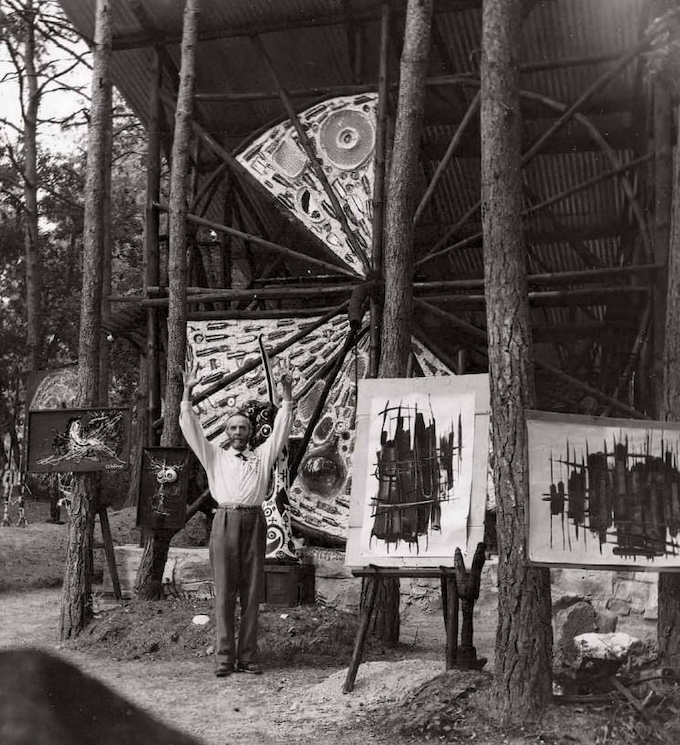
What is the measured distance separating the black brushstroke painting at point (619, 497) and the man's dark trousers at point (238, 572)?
9.89 ft

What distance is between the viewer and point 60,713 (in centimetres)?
574

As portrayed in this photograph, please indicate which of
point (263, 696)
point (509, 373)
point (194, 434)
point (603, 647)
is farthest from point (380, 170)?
point (603, 647)

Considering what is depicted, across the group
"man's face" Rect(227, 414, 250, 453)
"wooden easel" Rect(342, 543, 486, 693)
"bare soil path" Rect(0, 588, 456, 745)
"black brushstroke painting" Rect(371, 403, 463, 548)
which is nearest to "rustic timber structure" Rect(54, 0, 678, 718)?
"black brushstroke painting" Rect(371, 403, 463, 548)

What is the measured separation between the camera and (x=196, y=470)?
46.6ft

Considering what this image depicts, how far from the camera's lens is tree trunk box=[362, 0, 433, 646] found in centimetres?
943

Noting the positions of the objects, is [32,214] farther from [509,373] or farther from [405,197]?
[509,373]

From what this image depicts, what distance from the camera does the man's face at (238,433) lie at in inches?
348

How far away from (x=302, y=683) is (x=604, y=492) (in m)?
3.25

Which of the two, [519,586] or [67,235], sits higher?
[67,235]

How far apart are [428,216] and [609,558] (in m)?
10.6

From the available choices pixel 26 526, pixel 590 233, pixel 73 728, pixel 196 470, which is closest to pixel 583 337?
pixel 590 233

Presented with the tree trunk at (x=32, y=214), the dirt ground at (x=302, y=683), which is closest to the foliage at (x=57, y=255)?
the tree trunk at (x=32, y=214)

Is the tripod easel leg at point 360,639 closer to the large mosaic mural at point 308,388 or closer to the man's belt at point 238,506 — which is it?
the man's belt at point 238,506

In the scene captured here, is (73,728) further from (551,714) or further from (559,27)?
(559,27)
